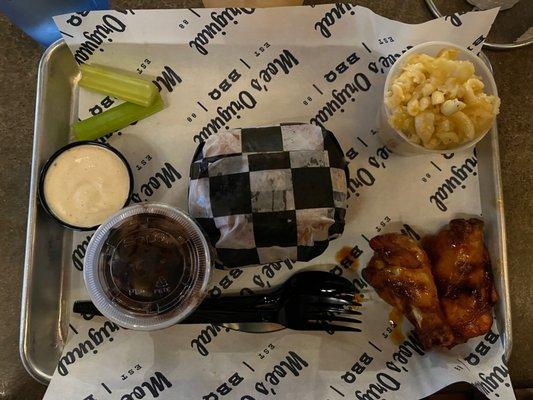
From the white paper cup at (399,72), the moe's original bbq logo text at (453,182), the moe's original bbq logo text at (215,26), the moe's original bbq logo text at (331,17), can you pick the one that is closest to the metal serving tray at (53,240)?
the moe's original bbq logo text at (453,182)

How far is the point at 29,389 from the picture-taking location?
1.31 m

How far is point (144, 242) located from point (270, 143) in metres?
0.35

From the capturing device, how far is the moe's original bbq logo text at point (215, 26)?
4.12 feet

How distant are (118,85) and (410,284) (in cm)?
86

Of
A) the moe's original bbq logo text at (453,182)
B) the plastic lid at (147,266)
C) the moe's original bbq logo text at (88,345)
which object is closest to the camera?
the plastic lid at (147,266)

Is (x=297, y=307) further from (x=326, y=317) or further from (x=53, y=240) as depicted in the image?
(x=53, y=240)

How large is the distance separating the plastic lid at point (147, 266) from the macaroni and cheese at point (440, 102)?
54 cm

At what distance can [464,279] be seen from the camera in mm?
1216

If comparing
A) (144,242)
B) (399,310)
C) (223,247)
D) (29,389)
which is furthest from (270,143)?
(29,389)

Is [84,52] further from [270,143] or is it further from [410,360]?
[410,360]

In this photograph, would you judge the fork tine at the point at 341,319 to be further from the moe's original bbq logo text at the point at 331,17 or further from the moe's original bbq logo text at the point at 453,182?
the moe's original bbq logo text at the point at 331,17

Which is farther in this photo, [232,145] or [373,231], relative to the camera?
[373,231]

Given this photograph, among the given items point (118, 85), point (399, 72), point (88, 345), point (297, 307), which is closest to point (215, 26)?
point (118, 85)

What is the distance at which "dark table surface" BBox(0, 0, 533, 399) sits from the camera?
1.32 m
